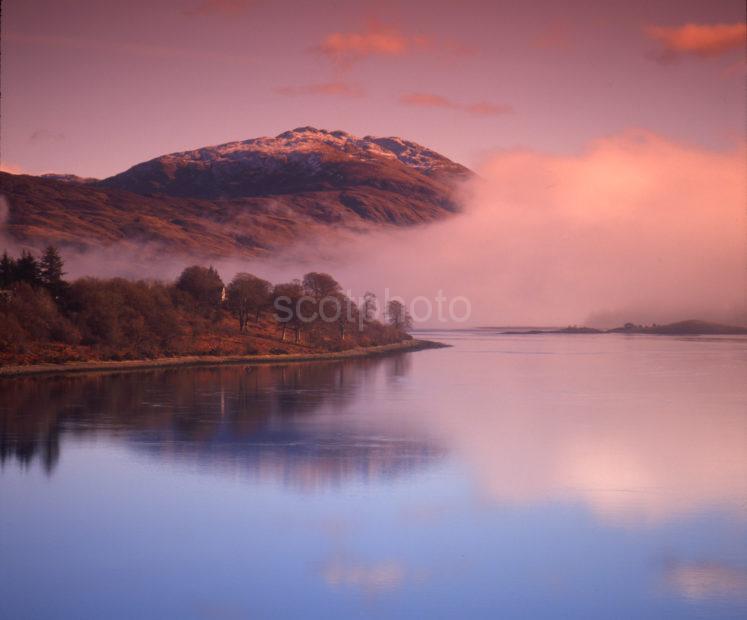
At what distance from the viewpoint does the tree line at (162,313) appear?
69750 millimetres

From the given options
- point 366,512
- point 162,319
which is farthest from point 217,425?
point 162,319

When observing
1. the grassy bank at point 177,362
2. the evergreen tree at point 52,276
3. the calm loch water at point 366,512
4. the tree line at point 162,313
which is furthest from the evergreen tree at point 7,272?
the calm loch water at point 366,512

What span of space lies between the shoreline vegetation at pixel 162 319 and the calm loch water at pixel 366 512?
2862 cm

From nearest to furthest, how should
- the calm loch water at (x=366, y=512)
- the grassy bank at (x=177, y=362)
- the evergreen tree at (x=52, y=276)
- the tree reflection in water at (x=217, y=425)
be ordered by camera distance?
the calm loch water at (x=366, y=512) < the tree reflection in water at (x=217, y=425) < the grassy bank at (x=177, y=362) < the evergreen tree at (x=52, y=276)

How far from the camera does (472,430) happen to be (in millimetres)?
34875

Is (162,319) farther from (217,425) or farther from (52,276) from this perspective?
(217,425)

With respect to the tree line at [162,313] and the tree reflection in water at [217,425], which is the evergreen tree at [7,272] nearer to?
the tree line at [162,313]

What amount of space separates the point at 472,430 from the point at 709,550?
60.6 ft

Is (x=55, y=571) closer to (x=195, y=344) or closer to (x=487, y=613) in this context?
(x=487, y=613)

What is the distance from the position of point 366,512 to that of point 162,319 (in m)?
64.6

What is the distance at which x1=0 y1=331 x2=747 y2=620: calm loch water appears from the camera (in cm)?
1394

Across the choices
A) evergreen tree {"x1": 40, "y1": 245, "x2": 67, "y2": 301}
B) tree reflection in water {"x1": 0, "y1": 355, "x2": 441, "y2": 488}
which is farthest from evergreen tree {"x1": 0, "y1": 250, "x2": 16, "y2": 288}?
tree reflection in water {"x1": 0, "y1": 355, "x2": 441, "y2": 488}

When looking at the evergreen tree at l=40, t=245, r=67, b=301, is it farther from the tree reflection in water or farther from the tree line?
the tree reflection in water

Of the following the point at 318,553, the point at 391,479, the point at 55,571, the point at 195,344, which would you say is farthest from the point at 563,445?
the point at 195,344
